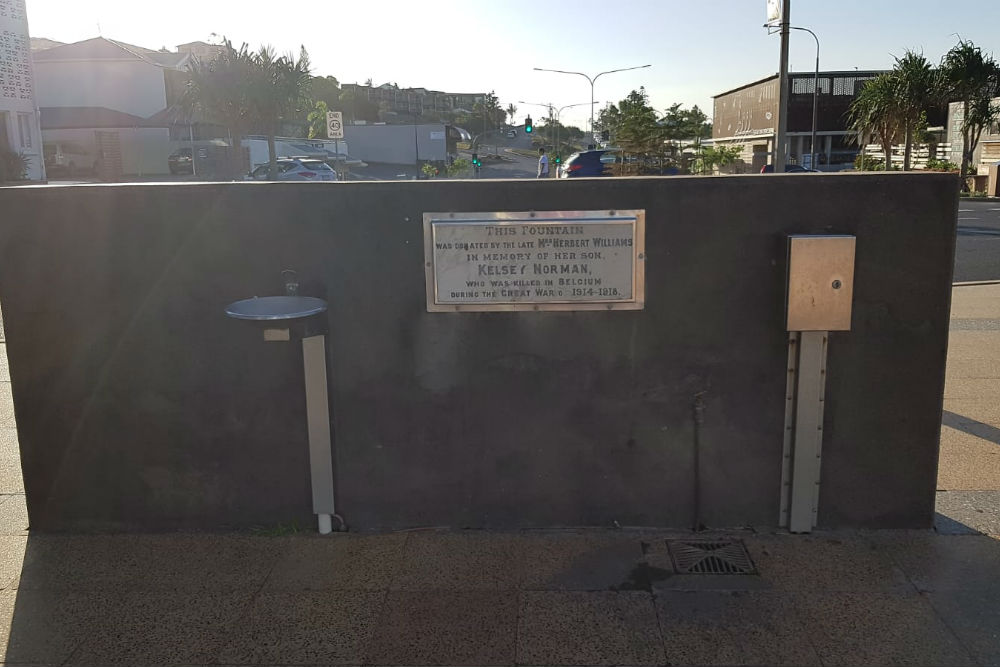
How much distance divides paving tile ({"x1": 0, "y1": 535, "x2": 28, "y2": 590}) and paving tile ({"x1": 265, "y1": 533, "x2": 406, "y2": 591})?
1239mm

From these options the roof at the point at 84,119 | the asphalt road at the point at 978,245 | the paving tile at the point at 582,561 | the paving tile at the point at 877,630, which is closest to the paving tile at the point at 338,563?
the paving tile at the point at 582,561

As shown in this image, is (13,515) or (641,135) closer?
(13,515)

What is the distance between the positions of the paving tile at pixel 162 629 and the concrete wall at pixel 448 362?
71 cm

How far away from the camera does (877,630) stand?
141 inches

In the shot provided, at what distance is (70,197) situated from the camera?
4.39 metres

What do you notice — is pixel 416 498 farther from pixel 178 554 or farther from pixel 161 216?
pixel 161 216

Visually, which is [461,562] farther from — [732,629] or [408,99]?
[408,99]

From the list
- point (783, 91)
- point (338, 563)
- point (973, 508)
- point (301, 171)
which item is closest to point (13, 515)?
point (338, 563)

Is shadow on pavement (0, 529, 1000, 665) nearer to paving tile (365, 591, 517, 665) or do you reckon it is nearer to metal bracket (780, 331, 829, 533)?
paving tile (365, 591, 517, 665)

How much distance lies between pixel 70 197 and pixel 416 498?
7.51 ft

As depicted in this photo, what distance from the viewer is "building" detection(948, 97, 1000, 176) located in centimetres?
3922

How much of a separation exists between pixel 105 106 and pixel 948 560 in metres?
62.4

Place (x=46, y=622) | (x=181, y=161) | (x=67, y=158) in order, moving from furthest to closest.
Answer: (x=67, y=158) < (x=181, y=161) < (x=46, y=622)

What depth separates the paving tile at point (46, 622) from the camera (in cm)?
357
